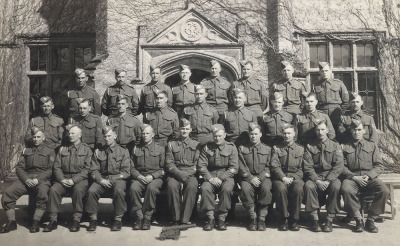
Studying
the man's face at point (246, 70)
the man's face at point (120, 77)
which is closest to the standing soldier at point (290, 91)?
the man's face at point (246, 70)

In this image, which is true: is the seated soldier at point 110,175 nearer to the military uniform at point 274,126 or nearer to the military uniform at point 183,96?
the military uniform at point 183,96

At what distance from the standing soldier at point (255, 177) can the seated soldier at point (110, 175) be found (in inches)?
59.4

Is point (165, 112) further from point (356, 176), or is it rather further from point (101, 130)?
point (356, 176)

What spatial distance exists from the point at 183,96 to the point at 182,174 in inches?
63.4

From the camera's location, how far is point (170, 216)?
5969 mm

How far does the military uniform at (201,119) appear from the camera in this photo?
6484mm

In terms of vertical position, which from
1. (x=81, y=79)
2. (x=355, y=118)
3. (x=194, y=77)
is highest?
(x=194, y=77)

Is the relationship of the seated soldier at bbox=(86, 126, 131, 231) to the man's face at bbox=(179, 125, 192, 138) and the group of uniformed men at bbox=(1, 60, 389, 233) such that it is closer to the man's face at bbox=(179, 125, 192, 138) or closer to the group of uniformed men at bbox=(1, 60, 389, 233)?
the group of uniformed men at bbox=(1, 60, 389, 233)

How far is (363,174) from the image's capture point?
571cm

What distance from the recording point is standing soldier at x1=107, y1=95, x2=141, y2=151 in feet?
21.0

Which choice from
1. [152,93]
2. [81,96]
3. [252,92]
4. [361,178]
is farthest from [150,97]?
[361,178]

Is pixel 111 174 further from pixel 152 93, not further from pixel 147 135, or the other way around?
pixel 152 93

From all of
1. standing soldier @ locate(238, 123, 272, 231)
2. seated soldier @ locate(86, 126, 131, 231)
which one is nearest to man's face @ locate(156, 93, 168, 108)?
seated soldier @ locate(86, 126, 131, 231)

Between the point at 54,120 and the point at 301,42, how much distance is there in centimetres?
527
